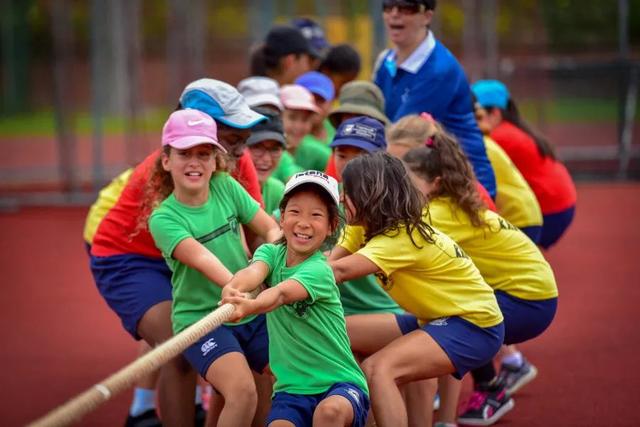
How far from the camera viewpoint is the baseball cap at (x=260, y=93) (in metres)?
6.47

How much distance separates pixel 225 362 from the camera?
191 inches

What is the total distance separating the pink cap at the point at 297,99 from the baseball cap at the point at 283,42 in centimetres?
85

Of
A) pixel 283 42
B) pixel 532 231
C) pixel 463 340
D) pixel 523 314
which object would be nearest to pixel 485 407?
pixel 523 314

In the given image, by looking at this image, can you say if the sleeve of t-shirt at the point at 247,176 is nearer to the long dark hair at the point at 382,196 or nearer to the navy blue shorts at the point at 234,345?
the navy blue shorts at the point at 234,345

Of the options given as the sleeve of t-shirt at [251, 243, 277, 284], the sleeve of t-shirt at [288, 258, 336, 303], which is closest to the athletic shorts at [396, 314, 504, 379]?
the sleeve of t-shirt at [288, 258, 336, 303]

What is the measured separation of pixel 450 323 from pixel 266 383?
0.91 meters

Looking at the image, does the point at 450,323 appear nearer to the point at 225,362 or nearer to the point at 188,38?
the point at 225,362

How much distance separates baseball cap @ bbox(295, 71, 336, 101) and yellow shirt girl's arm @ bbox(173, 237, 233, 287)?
2705 millimetres

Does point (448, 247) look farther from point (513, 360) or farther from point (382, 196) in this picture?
point (513, 360)

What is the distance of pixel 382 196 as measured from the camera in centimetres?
485

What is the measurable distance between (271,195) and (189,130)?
1.18 metres

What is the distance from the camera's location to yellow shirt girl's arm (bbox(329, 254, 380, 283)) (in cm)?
477

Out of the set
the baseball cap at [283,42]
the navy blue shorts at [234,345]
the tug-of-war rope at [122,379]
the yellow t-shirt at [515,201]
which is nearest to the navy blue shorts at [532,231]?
the yellow t-shirt at [515,201]

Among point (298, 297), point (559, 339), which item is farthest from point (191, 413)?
point (559, 339)
